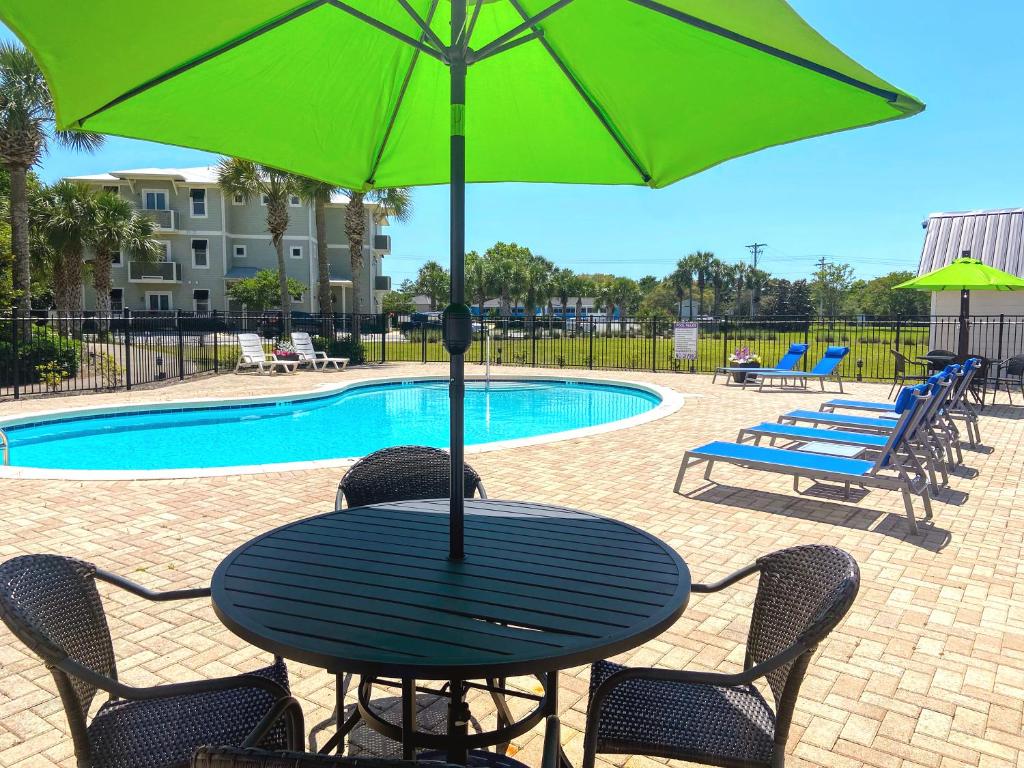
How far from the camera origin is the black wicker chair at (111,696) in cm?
159

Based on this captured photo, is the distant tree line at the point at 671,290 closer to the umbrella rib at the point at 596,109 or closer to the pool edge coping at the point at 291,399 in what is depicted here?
the pool edge coping at the point at 291,399

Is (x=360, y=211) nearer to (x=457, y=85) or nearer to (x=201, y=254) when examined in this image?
(x=201, y=254)

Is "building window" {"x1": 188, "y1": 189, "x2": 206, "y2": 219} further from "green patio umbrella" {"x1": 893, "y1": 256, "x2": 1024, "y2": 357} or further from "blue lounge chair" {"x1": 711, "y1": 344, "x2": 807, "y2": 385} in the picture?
"green patio umbrella" {"x1": 893, "y1": 256, "x2": 1024, "y2": 357}

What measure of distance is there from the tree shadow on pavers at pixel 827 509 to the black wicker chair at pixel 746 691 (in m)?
3.36

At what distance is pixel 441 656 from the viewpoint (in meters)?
1.57

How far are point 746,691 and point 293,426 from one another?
11.0 metres

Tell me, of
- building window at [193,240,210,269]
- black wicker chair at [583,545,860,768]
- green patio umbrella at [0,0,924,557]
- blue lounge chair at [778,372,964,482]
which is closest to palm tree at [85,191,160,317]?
building window at [193,240,210,269]

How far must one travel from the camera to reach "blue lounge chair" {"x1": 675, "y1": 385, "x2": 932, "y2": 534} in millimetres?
5172

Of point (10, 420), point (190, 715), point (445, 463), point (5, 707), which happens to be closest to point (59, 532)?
point (5, 707)

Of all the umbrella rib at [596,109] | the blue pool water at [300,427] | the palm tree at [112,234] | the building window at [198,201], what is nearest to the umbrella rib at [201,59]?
the umbrella rib at [596,109]

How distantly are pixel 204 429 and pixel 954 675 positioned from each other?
11138mm

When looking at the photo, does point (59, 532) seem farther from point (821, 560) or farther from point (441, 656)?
point (821, 560)

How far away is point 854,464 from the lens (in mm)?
5594

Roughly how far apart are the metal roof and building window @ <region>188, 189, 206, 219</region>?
37687 millimetres
